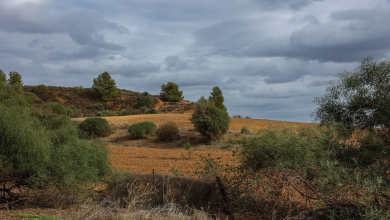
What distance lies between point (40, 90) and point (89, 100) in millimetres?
8912

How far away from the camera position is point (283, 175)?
859 cm

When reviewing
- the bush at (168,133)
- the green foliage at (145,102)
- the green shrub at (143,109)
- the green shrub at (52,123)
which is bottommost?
the bush at (168,133)

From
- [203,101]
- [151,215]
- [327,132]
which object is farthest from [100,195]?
[203,101]

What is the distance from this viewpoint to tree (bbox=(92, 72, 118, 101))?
7119 centimetres

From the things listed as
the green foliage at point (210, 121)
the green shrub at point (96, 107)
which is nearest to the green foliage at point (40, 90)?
the green shrub at point (96, 107)

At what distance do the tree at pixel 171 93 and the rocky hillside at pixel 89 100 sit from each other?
1525 mm

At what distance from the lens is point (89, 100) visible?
2808 inches

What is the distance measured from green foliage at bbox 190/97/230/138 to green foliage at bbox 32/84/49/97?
47320 millimetres

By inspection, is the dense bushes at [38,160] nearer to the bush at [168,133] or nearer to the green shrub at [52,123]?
the green shrub at [52,123]

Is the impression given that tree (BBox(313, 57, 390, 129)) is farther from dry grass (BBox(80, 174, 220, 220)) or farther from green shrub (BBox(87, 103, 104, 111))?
green shrub (BBox(87, 103, 104, 111))

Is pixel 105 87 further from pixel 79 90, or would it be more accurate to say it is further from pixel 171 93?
pixel 171 93

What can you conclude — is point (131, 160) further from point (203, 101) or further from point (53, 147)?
point (203, 101)

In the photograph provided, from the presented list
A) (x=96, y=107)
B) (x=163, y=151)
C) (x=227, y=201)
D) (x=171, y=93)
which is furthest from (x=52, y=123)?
(x=171, y=93)

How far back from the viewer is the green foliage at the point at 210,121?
2989 centimetres
